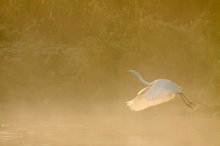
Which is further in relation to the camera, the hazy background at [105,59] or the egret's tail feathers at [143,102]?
the hazy background at [105,59]

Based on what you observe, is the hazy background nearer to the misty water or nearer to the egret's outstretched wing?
the misty water

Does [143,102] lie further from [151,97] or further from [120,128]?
[120,128]

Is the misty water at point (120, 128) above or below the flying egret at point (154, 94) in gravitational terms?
above

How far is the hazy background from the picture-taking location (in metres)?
19.4

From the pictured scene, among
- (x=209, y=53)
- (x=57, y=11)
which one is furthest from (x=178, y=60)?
(x=57, y=11)

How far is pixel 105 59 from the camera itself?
22.4 m

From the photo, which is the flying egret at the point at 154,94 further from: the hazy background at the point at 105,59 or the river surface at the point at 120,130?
the hazy background at the point at 105,59

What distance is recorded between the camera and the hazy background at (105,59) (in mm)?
19438

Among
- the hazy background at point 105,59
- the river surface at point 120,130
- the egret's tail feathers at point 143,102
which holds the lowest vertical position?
the egret's tail feathers at point 143,102

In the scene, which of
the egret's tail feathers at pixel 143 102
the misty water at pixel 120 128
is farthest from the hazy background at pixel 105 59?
the egret's tail feathers at pixel 143 102

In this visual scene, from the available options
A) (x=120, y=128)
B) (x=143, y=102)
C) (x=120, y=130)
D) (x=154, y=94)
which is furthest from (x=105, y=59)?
(x=154, y=94)

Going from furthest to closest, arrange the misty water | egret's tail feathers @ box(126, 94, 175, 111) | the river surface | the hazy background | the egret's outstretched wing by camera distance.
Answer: the hazy background
the misty water
the river surface
egret's tail feathers @ box(126, 94, 175, 111)
the egret's outstretched wing

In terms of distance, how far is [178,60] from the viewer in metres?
21.4

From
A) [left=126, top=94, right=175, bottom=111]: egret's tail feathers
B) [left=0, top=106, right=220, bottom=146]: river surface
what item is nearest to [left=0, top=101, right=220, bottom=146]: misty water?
[left=0, top=106, right=220, bottom=146]: river surface
